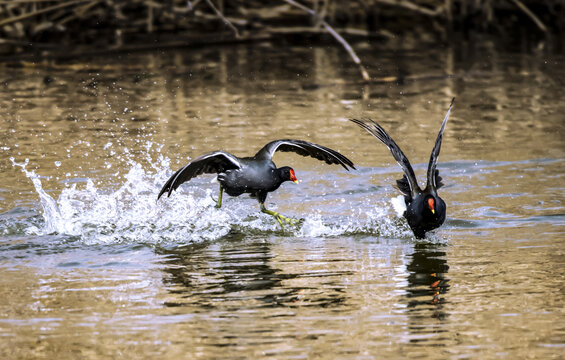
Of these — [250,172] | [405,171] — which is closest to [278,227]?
[250,172]

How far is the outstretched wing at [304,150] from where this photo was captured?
8.16m

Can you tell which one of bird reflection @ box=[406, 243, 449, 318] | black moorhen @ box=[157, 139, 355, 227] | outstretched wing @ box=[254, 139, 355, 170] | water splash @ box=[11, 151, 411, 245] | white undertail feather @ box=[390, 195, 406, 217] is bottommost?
bird reflection @ box=[406, 243, 449, 318]

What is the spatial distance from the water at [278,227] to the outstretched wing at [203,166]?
0.38 metres

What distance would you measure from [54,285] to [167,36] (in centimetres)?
1277

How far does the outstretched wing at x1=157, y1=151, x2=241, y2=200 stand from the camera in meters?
7.57

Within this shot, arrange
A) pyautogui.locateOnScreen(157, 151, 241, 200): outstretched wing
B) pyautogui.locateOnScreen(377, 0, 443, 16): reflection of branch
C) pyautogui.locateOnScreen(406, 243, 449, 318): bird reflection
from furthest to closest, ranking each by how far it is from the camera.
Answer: pyautogui.locateOnScreen(377, 0, 443, 16): reflection of branch, pyautogui.locateOnScreen(157, 151, 241, 200): outstretched wing, pyautogui.locateOnScreen(406, 243, 449, 318): bird reflection

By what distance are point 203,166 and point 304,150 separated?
92cm

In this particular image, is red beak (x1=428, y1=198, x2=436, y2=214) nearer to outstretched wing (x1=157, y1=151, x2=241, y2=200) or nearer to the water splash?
the water splash

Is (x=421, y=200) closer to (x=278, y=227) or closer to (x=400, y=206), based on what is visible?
(x=400, y=206)

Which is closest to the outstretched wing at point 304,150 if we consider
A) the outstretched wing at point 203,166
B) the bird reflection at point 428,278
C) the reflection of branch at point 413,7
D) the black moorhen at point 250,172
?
the black moorhen at point 250,172

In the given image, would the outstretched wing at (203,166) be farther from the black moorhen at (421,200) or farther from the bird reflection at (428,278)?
the bird reflection at (428,278)

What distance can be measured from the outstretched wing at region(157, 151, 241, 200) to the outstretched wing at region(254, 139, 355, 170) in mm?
252

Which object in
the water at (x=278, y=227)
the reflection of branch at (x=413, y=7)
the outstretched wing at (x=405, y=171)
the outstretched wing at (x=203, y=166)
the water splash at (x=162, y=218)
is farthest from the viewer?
the reflection of branch at (x=413, y=7)

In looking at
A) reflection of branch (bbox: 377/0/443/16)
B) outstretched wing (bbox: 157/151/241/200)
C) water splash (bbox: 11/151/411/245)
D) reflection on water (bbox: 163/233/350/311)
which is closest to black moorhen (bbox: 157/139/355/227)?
outstretched wing (bbox: 157/151/241/200)
